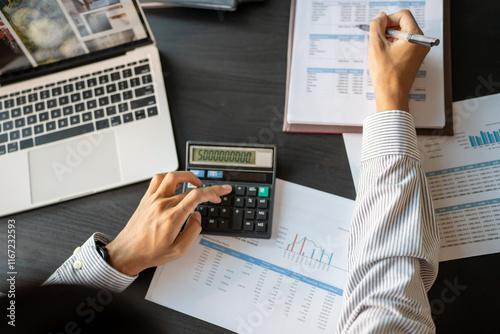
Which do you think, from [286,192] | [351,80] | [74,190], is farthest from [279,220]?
[74,190]

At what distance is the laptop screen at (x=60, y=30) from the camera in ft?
2.45

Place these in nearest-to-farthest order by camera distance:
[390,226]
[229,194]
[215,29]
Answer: [390,226], [229,194], [215,29]

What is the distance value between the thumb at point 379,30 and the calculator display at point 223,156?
0.33 meters

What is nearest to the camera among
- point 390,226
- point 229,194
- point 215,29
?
point 390,226

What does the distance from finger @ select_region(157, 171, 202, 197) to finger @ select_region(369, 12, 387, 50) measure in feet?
1.47

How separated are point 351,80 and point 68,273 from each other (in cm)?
69

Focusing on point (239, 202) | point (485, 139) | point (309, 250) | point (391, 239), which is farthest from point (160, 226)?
Result: point (485, 139)

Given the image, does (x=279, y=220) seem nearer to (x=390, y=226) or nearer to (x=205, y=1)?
(x=390, y=226)

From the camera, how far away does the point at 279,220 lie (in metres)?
0.78

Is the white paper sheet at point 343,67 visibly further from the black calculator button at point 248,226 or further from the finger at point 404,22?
the black calculator button at point 248,226

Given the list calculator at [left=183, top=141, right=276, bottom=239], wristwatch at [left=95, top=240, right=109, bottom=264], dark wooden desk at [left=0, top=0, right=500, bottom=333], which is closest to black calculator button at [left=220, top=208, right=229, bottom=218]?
calculator at [left=183, top=141, right=276, bottom=239]

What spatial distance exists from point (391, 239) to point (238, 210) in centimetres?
29

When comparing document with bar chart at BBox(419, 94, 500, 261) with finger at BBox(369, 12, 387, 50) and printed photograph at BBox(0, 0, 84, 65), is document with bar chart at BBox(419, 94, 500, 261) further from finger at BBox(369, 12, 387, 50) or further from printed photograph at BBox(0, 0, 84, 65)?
printed photograph at BBox(0, 0, 84, 65)

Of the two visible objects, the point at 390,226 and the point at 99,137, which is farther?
the point at 99,137
